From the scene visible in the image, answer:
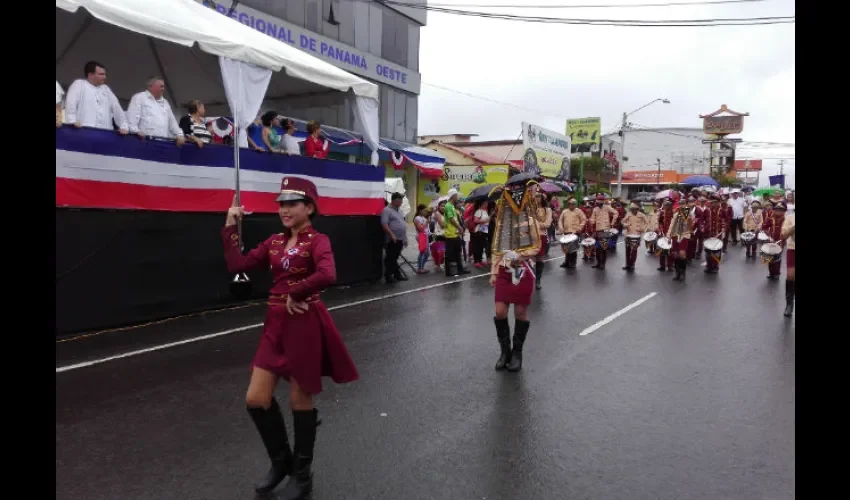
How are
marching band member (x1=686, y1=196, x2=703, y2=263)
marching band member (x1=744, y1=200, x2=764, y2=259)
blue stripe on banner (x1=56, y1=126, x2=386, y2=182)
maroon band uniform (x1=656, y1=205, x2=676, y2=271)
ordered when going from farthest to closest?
marching band member (x1=744, y1=200, x2=764, y2=259) → maroon band uniform (x1=656, y1=205, x2=676, y2=271) → marching band member (x1=686, y1=196, x2=703, y2=263) → blue stripe on banner (x1=56, y1=126, x2=386, y2=182)

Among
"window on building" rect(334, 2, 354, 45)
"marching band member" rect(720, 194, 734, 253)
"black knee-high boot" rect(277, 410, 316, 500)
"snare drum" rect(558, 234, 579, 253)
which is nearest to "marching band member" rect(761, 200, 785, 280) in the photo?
"marching band member" rect(720, 194, 734, 253)

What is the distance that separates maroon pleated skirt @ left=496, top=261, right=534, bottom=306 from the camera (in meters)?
6.47

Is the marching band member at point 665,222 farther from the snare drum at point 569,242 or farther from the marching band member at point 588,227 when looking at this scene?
the snare drum at point 569,242

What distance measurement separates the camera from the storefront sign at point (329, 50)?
23125 mm

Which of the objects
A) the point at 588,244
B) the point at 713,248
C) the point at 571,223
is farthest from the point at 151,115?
the point at 713,248

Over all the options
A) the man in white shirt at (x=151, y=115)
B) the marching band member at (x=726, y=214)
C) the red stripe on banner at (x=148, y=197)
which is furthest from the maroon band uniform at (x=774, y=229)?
the man in white shirt at (x=151, y=115)

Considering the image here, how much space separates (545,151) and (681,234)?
2065 centimetres

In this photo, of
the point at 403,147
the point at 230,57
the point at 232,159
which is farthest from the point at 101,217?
the point at 403,147

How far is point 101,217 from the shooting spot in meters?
8.00

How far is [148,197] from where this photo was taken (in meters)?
8.63

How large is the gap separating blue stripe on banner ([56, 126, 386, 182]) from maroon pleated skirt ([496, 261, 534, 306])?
5222 mm

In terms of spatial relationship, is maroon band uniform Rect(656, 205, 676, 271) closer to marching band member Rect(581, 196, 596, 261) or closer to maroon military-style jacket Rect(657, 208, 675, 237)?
maroon military-style jacket Rect(657, 208, 675, 237)

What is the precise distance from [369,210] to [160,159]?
5.02 m
